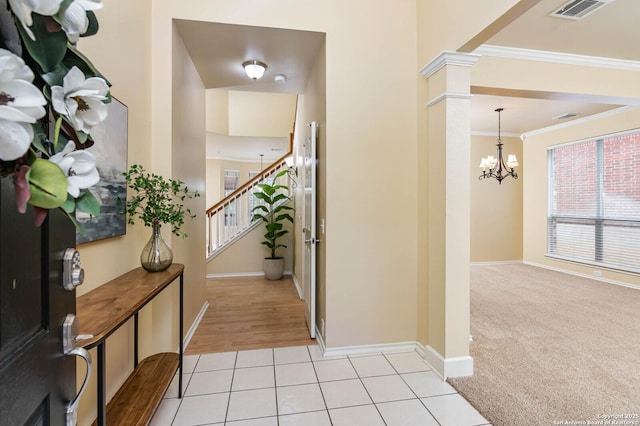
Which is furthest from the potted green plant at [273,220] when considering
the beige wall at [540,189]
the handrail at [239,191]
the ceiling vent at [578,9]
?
the beige wall at [540,189]

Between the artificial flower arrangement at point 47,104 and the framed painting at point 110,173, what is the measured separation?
1236 mm

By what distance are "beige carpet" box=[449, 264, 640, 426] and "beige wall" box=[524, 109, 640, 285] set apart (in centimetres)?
158

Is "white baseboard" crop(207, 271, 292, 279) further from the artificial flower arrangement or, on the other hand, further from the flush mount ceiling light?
the artificial flower arrangement

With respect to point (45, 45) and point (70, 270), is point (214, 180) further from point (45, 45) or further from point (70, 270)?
point (45, 45)

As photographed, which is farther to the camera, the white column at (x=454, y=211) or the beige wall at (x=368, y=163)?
the beige wall at (x=368, y=163)

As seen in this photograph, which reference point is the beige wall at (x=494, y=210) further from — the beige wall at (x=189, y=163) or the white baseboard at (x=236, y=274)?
the beige wall at (x=189, y=163)

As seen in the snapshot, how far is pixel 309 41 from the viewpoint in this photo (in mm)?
2695

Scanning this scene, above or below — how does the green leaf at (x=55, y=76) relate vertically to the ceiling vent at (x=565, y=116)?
below

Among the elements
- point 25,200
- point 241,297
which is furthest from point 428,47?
point 241,297

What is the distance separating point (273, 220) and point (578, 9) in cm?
463

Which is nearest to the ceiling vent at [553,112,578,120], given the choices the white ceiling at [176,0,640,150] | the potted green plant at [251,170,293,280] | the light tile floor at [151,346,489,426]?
the white ceiling at [176,0,640,150]

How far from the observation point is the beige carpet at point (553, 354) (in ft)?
6.32

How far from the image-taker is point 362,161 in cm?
261

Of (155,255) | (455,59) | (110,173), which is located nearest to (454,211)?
(455,59)
